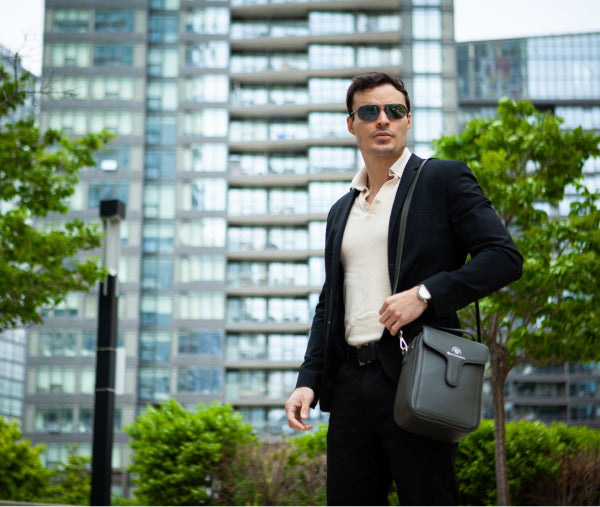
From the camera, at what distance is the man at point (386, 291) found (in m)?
1.98

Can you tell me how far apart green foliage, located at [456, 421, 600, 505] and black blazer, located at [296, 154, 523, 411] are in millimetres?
7082

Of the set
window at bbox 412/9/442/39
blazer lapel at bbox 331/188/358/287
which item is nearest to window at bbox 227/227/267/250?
window at bbox 412/9/442/39

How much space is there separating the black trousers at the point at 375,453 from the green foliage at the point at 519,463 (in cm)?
710

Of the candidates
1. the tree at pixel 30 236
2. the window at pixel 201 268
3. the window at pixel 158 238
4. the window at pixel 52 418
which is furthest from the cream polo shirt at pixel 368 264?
the window at pixel 52 418

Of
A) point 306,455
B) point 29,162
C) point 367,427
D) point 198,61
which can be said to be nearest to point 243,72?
point 198,61

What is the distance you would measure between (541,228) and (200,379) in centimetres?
4013

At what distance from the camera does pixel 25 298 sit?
1192 centimetres

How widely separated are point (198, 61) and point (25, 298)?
43649mm

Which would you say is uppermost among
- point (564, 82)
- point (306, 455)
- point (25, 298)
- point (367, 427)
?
point (564, 82)

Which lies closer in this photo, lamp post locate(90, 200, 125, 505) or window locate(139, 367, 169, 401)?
lamp post locate(90, 200, 125, 505)

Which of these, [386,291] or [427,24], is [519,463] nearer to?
[386,291]

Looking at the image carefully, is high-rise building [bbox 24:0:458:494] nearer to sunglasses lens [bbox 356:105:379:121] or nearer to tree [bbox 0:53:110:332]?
tree [bbox 0:53:110:332]

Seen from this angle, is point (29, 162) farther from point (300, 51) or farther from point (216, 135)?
point (300, 51)

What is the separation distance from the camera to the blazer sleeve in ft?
6.52
